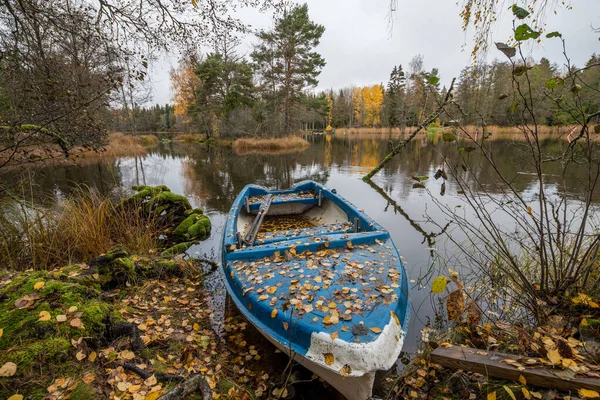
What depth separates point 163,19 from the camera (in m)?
4.15

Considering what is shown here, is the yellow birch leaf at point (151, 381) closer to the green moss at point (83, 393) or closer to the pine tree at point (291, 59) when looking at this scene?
the green moss at point (83, 393)

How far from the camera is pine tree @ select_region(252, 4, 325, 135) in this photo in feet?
73.0

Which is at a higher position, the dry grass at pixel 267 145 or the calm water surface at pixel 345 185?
the dry grass at pixel 267 145

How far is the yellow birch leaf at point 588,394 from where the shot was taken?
4.93ft

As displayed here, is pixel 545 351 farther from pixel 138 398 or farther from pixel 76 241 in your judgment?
pixel 76 241

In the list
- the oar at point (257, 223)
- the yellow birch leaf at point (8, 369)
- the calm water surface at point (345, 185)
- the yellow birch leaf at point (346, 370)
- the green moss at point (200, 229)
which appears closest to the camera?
the yellow birch leaf at point (8, 369)

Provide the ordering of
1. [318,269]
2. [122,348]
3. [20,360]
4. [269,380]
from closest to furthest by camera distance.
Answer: [20,360] → [122,348] → [269,380] → [318,269]

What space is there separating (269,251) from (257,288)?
59 centimetres

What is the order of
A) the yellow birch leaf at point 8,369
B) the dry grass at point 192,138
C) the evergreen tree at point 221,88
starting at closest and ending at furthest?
the yellow birch leaf at point 8,369, the evergreen tree at point 221,88, the dry grass at point 192,138

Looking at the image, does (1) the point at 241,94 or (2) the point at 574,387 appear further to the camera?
(1) the point at 241,94

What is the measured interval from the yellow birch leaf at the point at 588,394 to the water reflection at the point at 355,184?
1530mm

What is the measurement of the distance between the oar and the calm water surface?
0.98 metres

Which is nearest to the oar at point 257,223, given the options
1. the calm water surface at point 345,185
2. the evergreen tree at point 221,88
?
the calm water surface at point 345,185

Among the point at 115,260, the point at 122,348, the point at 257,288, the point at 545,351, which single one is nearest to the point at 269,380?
the point at 257,288
